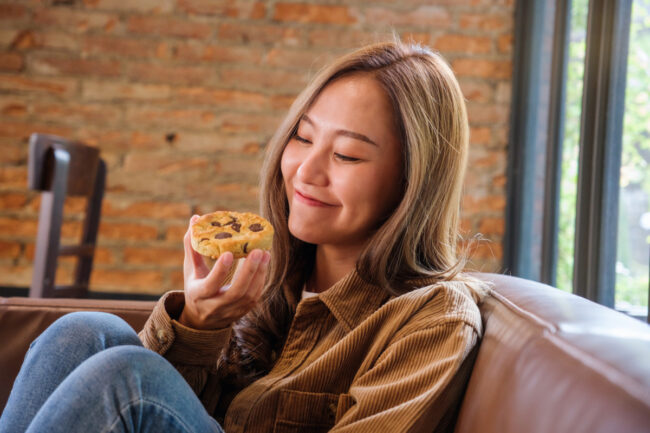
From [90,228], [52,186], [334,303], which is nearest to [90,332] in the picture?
[334,303]

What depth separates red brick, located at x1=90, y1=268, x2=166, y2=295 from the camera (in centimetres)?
262

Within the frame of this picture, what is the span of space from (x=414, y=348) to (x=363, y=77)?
48cm

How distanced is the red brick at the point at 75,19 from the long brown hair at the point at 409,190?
162 cm

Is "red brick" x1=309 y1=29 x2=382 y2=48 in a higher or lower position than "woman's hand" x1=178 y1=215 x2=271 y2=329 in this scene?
Result: higher

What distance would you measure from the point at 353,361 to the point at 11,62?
2.14m

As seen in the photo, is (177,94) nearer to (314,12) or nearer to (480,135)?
(314,12)

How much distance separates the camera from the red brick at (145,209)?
2.61m

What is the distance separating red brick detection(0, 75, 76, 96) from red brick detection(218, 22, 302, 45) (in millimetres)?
624

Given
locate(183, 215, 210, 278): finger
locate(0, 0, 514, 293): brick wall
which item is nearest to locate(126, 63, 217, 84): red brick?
locate(0, 0, 514, 293): brick wall

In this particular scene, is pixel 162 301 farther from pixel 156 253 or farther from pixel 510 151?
pixel 510 151

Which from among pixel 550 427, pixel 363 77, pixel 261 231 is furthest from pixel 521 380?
pixel 363 77

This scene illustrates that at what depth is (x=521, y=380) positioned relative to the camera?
0.75m

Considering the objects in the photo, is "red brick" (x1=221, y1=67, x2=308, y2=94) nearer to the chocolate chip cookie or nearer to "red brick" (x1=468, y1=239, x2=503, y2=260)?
"red brick" (x1=468, y1=239, x2=503, y2=260)

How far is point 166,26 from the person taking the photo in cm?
257
